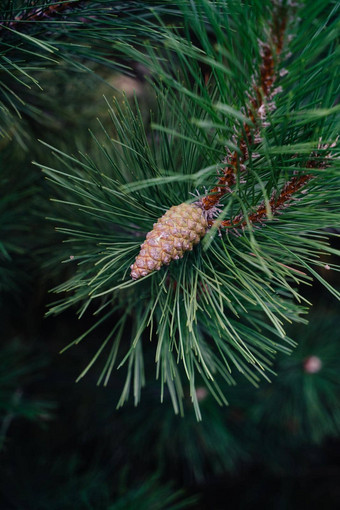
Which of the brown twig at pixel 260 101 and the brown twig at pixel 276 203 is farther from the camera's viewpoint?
the brown twig at pixel 276 203

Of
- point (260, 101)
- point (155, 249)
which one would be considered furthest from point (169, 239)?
point (260, 101)

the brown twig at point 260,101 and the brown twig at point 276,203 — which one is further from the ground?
the brown twig at point 260,101

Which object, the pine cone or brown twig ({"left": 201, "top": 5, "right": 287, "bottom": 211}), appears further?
the pine cone

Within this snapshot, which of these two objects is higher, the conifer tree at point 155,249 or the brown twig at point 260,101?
the brown twig at point 260,101

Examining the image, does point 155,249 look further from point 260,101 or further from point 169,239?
point 260,101

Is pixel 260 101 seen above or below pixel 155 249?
above

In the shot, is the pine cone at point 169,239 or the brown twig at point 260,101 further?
the pine cone at point 169,239

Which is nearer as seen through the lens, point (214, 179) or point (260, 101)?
point (260, 101)

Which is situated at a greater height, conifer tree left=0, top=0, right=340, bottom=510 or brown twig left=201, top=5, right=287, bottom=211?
brown twig left=201, top=5, right=287, bottom=211
